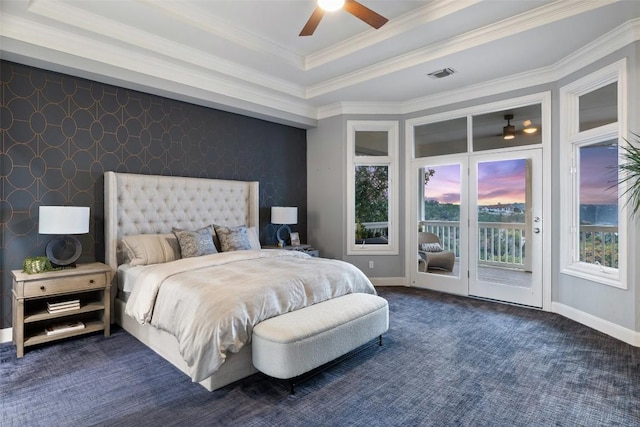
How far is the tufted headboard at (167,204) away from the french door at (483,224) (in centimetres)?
269

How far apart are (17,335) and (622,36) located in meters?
6.07

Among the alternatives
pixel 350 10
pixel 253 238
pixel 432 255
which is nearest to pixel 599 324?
pixel 432 255

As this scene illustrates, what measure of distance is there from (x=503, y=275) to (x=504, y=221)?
739 millimetres

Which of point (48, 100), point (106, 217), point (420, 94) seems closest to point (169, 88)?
point (48, 100)

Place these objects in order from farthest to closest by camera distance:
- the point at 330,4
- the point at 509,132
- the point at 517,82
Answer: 1. the point at 509,132
2. the point at 517,82
3. the point at 330,4

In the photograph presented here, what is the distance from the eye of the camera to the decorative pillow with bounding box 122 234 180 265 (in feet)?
11.8

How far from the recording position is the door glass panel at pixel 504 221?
4.50 m

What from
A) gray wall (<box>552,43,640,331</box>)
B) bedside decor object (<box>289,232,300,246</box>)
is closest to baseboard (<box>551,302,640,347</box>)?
gray wall (<box>552,43,640,331</box>)

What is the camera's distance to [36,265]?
122 inches

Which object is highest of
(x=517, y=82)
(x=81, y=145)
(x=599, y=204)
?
(x=517, y=82)

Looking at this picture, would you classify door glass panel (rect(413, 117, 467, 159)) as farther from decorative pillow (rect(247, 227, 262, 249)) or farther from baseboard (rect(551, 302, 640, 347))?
decorative pillow (rect(247, 227, 262, 249))

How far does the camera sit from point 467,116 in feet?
16.3

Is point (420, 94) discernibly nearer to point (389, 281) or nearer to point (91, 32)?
point (389, 281)

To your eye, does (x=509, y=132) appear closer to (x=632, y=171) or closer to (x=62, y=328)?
(x=632, y=171)
